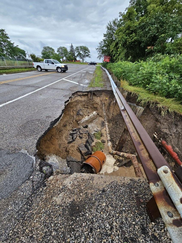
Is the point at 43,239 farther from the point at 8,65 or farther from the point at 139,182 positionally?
the point at 8,65

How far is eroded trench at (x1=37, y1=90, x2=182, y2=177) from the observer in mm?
2557

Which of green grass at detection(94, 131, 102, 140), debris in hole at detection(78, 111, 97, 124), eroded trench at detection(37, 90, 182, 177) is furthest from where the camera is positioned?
debris in hole at detection(78, 111, 97, 124)

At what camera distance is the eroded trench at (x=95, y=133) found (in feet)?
8.39

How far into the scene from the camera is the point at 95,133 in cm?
486

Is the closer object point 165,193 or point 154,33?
point 165,193

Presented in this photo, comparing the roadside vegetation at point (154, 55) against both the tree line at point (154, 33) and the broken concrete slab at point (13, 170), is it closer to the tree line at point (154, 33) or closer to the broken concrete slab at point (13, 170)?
the tree line at point (154, 33)

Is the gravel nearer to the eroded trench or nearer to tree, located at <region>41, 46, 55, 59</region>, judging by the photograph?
the eroded trench

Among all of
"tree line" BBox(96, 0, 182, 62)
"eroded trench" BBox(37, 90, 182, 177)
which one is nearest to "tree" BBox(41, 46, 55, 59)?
"tree line" BBox(96, 0, 182, 62)

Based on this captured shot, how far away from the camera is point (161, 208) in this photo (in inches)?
30.4

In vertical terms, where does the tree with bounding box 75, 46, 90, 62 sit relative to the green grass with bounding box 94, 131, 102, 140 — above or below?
above

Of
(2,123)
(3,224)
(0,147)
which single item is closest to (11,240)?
(3,224)

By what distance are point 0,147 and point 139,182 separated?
2.44 metres

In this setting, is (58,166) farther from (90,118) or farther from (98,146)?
(90,118)

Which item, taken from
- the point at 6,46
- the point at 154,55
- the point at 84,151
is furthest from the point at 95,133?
the point at 6,46
